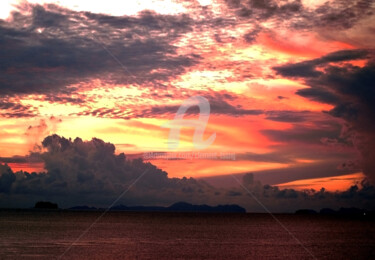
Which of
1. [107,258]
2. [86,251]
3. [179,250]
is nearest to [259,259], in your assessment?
[179,250]

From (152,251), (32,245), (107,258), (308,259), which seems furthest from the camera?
(32,245)

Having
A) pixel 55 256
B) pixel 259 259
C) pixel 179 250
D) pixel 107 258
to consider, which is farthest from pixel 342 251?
pixel 55 256

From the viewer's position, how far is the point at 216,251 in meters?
93.8

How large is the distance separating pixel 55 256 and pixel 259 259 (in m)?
34.5

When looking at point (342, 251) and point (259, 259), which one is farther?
point (342, 251)

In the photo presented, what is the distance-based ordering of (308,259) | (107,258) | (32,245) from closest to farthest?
1. (107,258)
2. (308,259)
3. (32,245)

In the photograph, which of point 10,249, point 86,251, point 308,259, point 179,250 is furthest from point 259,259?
point 10,249

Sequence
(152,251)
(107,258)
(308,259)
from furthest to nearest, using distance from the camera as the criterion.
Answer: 1. (152,251)
2. (308,259)
3. (107,258)

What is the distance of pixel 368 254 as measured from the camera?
97.7m

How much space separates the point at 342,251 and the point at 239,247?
71.7 ft

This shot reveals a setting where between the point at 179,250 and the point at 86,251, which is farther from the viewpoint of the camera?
A: the point at 179,250

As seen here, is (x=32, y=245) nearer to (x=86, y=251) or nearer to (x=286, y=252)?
(x=86, y=251)

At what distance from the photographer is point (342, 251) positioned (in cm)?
10281

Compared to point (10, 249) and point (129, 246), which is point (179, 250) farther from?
point (10, 249)
